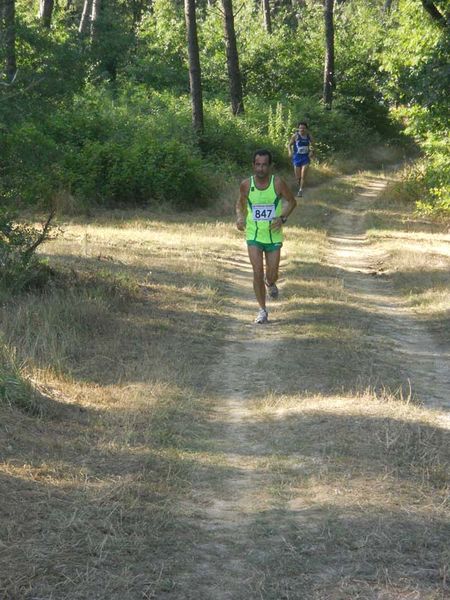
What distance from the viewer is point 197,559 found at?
4.55 metres

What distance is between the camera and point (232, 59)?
98.5 feet

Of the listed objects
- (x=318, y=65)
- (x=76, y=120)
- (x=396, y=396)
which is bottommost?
(x=396, y=396)

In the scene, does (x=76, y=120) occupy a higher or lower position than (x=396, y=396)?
higher

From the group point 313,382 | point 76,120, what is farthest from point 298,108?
point 313,382

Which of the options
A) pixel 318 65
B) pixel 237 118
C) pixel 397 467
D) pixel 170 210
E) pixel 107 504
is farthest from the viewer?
pixel 318 65

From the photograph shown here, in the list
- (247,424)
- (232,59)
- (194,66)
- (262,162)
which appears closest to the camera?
(247,424)

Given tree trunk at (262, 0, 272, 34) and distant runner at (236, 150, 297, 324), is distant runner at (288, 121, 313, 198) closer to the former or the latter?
distant runner at (236, 150, 297, 324)

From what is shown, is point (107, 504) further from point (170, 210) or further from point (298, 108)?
point (298, 108)

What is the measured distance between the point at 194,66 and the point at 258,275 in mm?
14999

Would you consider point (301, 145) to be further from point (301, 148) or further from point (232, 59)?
point (232, 59)

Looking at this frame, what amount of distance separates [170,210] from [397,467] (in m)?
16.5

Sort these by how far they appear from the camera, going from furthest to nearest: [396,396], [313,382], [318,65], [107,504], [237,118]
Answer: [318,65] → [237,118] → [313,382] → [396,396] → [107,504]

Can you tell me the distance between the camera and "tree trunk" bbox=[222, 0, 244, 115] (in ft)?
93.2

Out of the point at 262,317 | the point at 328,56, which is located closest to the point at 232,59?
the point at 328,56
